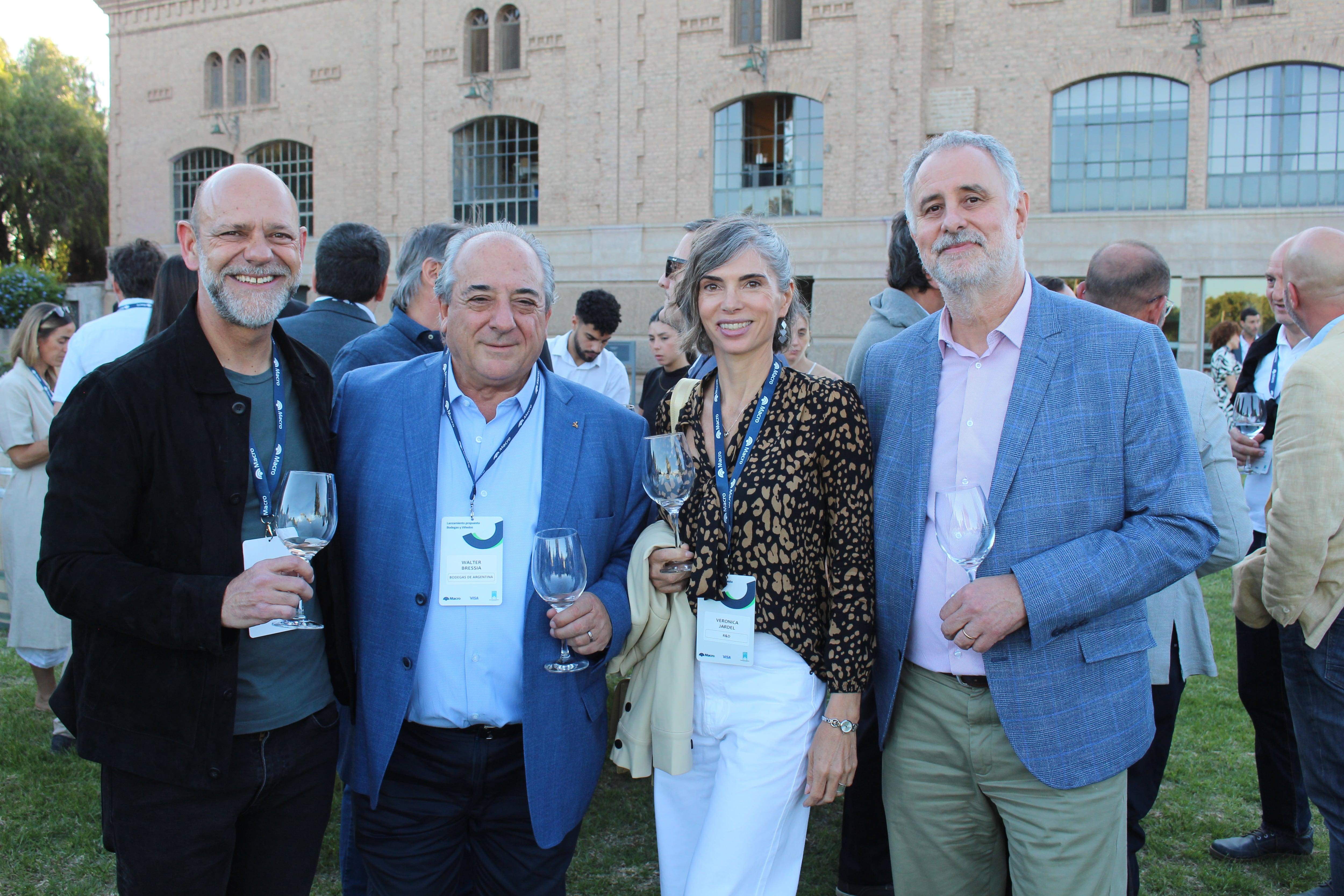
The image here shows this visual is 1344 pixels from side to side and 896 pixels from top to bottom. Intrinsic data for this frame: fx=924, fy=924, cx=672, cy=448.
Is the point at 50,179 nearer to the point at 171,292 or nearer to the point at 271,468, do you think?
the point at 171,292

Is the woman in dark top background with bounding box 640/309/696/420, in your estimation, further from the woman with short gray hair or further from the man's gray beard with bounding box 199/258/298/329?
the man's gray beard with bounding box 199/258/298/329

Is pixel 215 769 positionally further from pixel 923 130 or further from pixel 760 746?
pixel 923 130

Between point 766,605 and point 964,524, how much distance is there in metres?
0.58

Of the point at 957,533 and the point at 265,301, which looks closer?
Result: the point at 957,533

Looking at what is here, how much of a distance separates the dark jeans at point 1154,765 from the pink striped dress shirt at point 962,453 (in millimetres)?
1364

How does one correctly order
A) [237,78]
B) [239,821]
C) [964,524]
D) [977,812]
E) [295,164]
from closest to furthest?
[964,524], [239,821], [977,812], [295,164], [237,78]

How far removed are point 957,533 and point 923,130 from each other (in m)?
18.9

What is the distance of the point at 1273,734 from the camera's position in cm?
415

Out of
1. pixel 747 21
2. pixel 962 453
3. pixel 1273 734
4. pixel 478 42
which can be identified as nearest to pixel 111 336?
pixel 962 453

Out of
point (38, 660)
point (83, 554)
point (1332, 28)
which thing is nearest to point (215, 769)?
point (83, 554)

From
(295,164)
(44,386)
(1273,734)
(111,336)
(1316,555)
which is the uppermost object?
(295,164)

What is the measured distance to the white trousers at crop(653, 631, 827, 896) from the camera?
2.39m

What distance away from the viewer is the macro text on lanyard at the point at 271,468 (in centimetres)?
229

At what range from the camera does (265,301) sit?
2.33 meters
